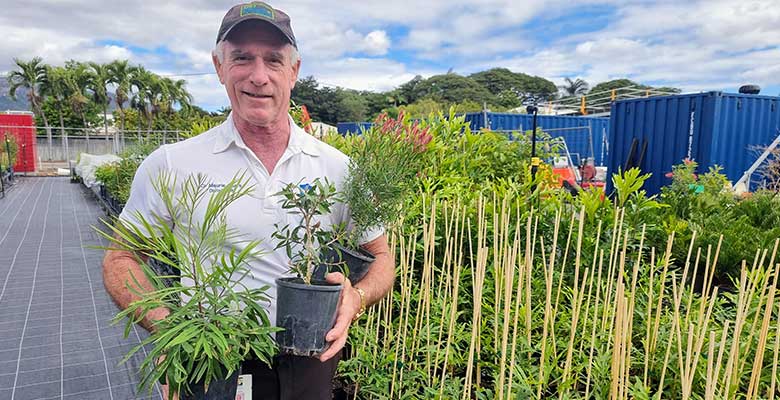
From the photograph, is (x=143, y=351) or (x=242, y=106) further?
(x=143, y=351)

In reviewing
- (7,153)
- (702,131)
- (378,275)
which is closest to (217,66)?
(378,275)

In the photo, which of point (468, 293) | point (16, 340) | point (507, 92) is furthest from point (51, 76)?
point (507, 92)

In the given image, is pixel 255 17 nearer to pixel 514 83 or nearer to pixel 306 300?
pixel 306 300

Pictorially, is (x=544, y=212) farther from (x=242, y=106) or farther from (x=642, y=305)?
(x=242, y=106)

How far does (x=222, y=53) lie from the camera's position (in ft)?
4.33

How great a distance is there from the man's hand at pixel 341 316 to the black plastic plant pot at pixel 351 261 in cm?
8

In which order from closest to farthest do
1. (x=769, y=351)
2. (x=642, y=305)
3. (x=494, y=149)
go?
1. (x=769, y=351)
2. (x=642, y=305)
3. (x=494, y=149)

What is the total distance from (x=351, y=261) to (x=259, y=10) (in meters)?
0.67

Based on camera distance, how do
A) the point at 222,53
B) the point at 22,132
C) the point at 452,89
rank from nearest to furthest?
the point at 222,53
the point at 22,132
the point at 452,89

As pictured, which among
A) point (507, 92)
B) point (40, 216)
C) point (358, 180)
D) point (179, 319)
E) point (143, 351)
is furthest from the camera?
point (507, 92)

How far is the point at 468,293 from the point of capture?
2229 millimetres

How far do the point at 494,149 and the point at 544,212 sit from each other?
114 cm

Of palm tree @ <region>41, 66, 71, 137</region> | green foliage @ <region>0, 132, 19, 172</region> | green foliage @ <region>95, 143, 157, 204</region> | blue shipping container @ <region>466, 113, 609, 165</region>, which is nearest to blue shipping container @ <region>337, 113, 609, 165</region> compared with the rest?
blue shipping container @ <region>466, 113, 609, 165</region>

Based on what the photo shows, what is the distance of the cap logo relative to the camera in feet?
4.05
